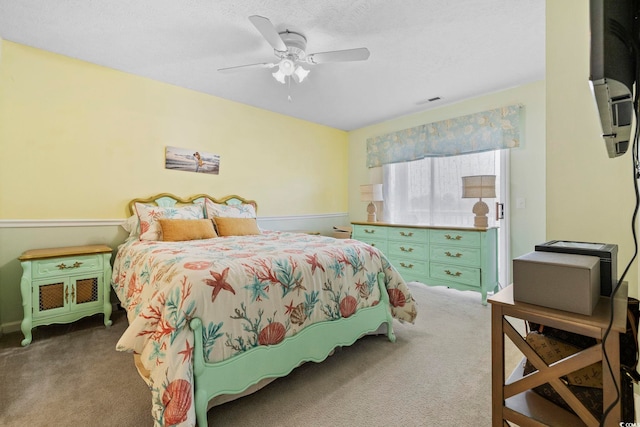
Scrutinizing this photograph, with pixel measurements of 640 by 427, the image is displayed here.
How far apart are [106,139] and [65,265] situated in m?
1.31

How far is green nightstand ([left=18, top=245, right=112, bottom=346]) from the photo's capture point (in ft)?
7.27

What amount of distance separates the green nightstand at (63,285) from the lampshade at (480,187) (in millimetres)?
3735

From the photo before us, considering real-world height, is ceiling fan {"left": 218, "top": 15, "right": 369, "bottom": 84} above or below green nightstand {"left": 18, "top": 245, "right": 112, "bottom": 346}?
above

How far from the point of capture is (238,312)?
1.49 metres

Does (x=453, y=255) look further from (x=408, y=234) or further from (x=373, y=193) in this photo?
(x=373, y=193)

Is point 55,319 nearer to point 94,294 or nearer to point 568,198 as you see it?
point 94,294

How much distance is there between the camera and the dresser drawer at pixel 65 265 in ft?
7.45

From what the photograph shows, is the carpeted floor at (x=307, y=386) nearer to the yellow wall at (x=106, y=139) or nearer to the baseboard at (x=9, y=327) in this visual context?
the baseboard at (x=9, y=327)

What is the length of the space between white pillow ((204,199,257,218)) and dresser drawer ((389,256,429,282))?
2.04 metres

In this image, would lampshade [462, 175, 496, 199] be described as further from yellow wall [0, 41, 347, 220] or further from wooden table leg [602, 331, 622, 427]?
wooden table leg [602, 331, 622, 427]

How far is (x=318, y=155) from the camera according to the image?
4.87m

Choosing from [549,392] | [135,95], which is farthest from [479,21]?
[135,95]

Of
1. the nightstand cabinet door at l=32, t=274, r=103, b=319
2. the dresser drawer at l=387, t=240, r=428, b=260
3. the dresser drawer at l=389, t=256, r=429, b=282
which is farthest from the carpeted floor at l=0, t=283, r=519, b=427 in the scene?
the dresser drawer at l=387, t=240, r=428, b=260

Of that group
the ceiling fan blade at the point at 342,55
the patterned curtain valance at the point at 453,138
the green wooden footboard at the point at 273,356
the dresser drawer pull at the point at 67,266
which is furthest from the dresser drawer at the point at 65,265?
the patterned curtain valance at the point at 453,138
